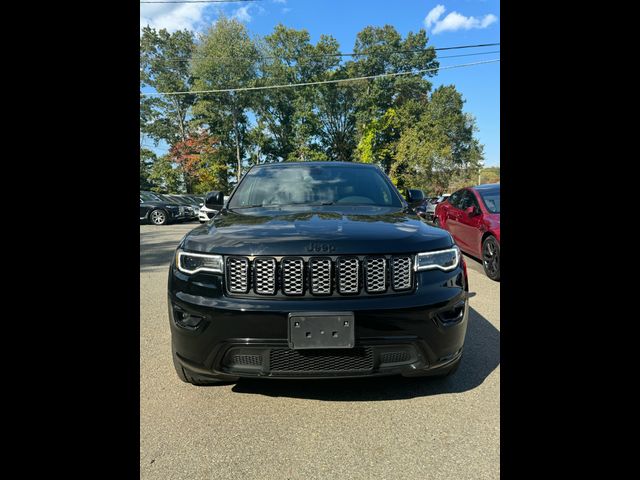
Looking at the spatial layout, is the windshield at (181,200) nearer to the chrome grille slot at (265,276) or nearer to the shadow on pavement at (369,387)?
the shadow on pavement at (369,387)

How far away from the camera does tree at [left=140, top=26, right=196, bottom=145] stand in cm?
4022

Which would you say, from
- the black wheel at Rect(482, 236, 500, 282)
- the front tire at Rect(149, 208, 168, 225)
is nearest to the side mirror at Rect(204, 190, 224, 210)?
the black wheel at Rect(482, 236, 500, 282)

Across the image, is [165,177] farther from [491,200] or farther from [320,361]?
[320,361]

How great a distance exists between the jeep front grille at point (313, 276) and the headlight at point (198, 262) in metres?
0.09

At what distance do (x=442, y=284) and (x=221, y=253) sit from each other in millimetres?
1299

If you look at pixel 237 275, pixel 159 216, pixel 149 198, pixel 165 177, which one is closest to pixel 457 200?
pixel 237 275

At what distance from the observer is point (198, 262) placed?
2.18m

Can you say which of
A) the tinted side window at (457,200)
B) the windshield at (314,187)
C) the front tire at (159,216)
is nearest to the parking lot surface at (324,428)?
the windshield at (314,187)

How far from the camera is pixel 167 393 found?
2.53 meters

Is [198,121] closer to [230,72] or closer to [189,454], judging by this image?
[230,72]

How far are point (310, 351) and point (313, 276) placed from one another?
1.31 feet

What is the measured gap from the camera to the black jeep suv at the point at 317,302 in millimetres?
1980
